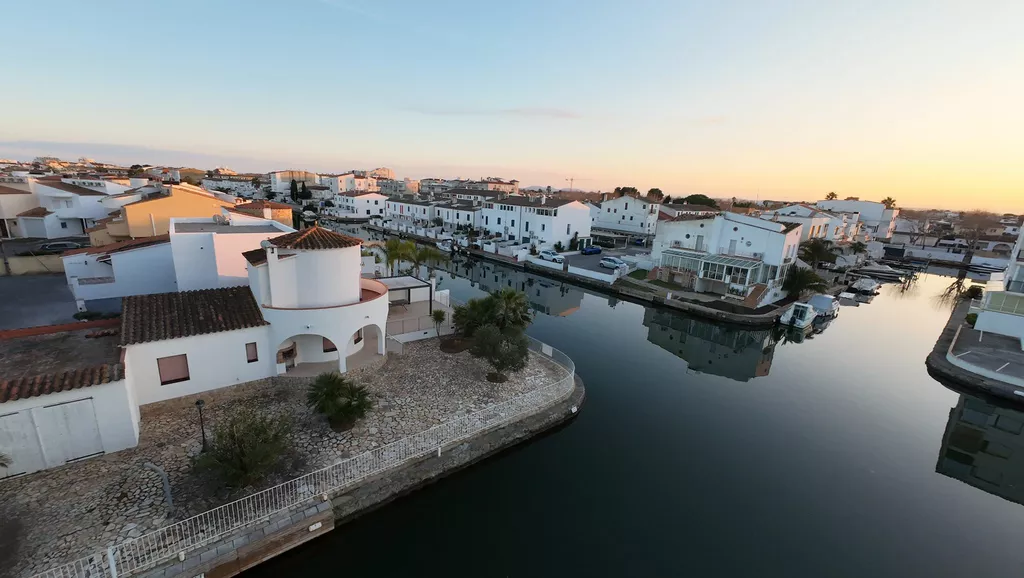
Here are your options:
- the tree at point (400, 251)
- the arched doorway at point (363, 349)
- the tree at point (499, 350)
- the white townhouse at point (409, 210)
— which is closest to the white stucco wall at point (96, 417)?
the arched doorway at point (363, 349)

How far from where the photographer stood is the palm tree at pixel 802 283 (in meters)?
35.8

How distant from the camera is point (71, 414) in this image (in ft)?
34.7

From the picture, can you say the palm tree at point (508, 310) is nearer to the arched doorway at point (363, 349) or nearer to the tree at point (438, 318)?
the tree at point (438, 318)

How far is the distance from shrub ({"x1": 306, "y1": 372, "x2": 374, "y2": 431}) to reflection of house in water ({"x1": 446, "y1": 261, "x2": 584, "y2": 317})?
20430 millimetres

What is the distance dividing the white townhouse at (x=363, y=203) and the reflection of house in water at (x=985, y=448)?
81.2 metres

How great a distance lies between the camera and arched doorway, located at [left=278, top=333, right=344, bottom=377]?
16.1 m

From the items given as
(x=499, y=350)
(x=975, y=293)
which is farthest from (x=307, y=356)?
(x=975, y=293)

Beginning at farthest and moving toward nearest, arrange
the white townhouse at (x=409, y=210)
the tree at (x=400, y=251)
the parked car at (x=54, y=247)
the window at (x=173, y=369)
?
the white townhouse at (x=409, y=210) < the parked car at (x=54, y=247) < the tree at (x=400, y=251) < the window at (x=173, y=369)

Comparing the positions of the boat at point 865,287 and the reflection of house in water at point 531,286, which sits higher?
the boat at point 865,287

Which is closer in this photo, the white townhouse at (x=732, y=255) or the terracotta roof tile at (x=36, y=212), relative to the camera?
the white townhouse at (x=732, y=255)

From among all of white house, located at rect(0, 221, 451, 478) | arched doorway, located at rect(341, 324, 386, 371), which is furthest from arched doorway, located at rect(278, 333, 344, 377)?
arched doorway, located at rect(341, 324, 386, 371)

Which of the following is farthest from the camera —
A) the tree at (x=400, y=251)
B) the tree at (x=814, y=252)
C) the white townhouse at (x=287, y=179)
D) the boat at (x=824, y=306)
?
the white townhouse at (x=287, y=179)

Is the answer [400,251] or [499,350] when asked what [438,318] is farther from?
[400,251]

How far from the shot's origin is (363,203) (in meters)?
80.8
